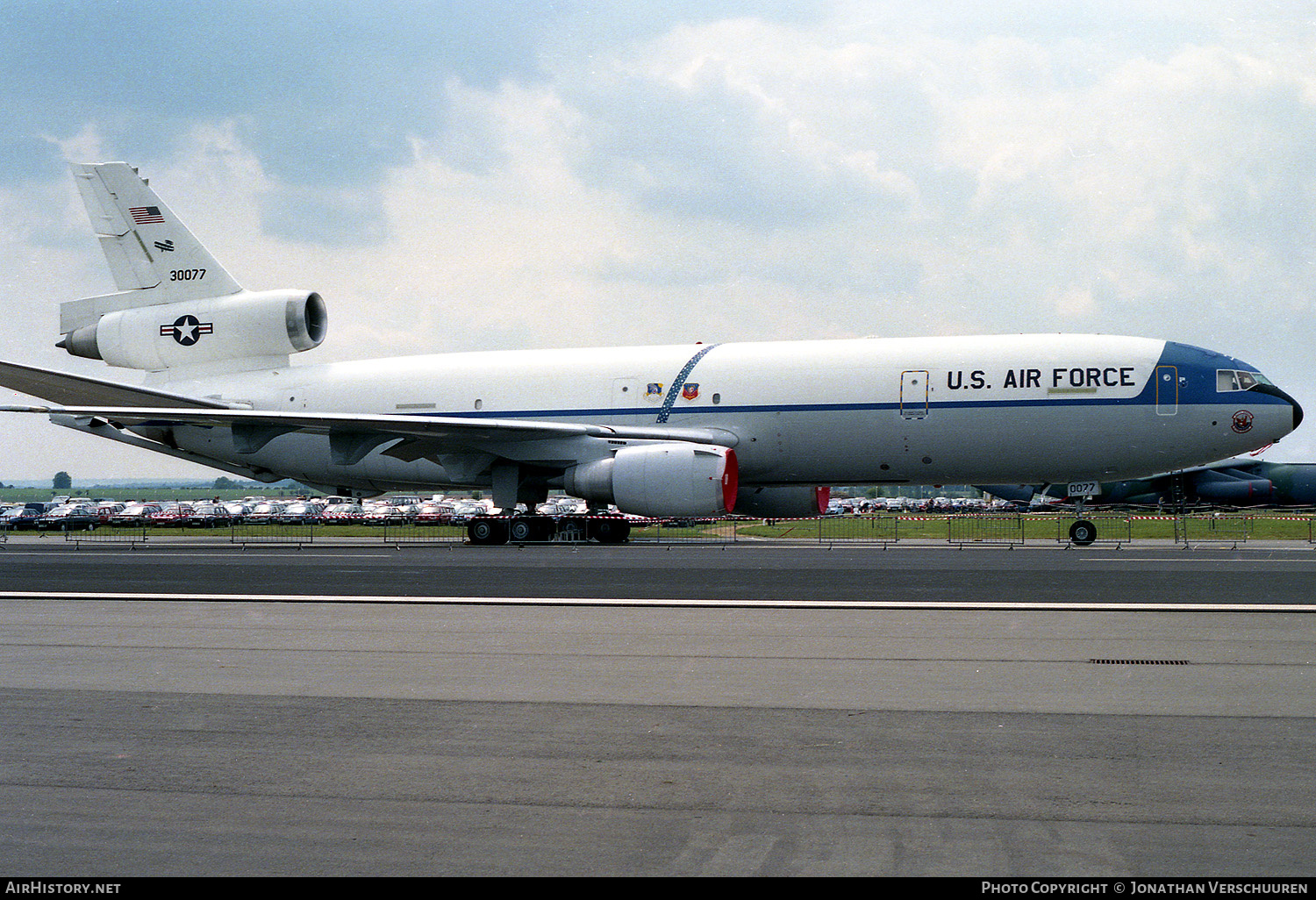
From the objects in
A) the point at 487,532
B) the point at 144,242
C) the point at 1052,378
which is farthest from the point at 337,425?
the point at 1052,378

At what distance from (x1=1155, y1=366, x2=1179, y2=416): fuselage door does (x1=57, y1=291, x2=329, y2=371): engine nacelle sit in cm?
2082

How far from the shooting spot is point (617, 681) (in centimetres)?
709

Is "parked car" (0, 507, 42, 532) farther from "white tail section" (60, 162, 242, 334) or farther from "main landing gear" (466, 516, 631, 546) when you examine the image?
"main landing gear" (466, 516, 631, 546)

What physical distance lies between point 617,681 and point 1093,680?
305cm

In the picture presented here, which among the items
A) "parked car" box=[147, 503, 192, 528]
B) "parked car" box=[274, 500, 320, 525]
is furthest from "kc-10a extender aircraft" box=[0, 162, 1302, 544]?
"parked car" box=[147, 503, 192, 528]

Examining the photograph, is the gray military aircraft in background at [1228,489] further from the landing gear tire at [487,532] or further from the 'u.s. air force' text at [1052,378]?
the landing gear tire at [487,532]

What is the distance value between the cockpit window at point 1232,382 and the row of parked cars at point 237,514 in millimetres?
23461

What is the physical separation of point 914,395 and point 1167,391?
4984mm

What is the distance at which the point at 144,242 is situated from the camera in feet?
96.9

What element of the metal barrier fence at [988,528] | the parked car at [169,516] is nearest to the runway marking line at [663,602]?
the metal barrier fence at [988,528]

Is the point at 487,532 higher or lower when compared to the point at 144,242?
lower

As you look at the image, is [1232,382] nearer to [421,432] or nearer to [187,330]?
[421,432]
